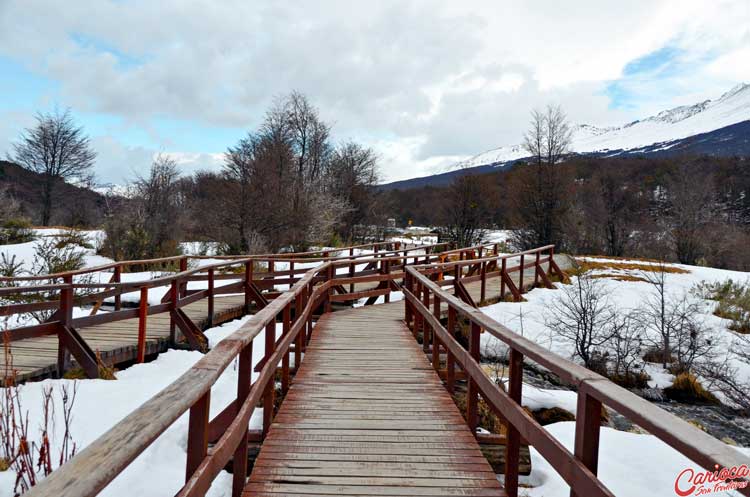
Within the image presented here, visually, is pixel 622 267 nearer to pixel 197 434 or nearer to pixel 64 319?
pixel 64 319

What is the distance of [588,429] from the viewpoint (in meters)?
2.05

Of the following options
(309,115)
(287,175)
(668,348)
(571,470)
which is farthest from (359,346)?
(309,115)

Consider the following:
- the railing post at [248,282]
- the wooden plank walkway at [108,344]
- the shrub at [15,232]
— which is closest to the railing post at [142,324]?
the wooden plank walkway at [108,344]

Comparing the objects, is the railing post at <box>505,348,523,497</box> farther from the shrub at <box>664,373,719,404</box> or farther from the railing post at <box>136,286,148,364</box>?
the shrub at <box>664,373,719,404</box>

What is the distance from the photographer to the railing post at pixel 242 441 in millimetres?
2879

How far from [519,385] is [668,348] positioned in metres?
8.63

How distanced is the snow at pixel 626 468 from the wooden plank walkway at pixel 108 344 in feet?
17.1

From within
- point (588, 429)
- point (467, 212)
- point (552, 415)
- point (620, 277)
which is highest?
point (467, 212)

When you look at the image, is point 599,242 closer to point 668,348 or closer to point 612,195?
point 612,195

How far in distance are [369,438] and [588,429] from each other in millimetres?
2067

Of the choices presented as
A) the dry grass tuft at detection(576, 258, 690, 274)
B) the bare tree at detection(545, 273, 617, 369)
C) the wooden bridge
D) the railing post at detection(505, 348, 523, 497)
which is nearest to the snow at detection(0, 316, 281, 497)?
the wooden bridge

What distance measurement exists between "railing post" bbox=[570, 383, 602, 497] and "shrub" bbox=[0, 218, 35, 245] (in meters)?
22.9

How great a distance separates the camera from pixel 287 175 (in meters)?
25.1

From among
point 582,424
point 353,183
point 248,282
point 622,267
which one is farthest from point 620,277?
point 353,183
